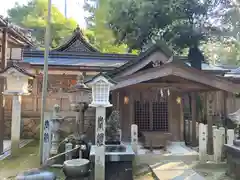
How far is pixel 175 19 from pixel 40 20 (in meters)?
13.9

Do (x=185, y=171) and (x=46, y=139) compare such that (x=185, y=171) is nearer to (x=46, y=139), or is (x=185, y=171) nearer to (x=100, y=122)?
(x=100, y=122)

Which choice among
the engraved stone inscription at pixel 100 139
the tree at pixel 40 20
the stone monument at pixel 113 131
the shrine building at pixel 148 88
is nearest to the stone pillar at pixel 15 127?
the shrine building at pixel 148 88

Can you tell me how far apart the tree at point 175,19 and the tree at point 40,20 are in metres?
9.60

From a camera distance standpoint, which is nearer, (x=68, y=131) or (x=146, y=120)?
(x=68, y=131)

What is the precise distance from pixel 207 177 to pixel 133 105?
15.7ft

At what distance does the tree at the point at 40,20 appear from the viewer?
21984mm

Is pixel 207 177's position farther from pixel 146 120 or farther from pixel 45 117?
pixel 45 117

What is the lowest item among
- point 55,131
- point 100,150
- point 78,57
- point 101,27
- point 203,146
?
point 203,146

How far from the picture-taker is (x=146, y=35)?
15453 millimetres

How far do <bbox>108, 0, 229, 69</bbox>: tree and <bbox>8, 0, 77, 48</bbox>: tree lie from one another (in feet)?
31.5

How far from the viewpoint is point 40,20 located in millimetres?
22047

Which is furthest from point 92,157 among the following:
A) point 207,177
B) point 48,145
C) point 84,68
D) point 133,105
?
point 84,68

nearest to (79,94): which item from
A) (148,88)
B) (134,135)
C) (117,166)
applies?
(134,135)

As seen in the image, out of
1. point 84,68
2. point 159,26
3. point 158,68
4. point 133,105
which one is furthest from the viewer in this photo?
point 159,26
